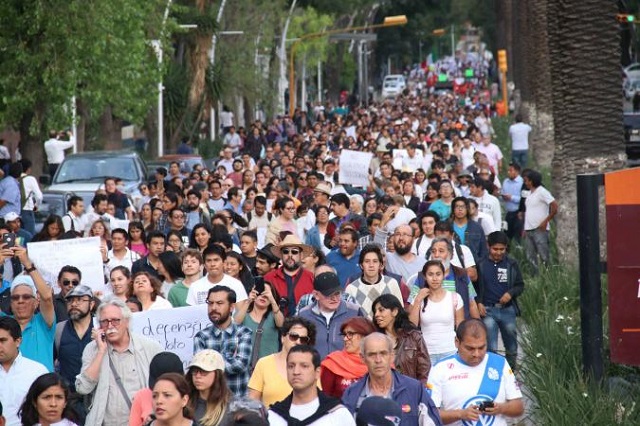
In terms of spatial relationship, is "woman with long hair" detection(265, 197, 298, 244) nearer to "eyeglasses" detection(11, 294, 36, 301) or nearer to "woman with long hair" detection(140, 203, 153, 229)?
"woman with long hair" detection(140, 203, 153, 229)

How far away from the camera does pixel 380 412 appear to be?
7.49 meters

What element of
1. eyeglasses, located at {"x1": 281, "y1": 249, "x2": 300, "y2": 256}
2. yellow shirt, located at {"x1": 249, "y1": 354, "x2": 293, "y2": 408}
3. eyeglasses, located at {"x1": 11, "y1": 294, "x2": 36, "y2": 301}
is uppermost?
eyeglasses, located at {"x1": 281, "y1": 249, "x2": 300, "y2": 256}

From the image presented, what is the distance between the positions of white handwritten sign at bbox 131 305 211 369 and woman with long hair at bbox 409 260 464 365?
1689 millimetres

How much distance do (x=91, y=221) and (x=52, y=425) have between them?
33.2 ft

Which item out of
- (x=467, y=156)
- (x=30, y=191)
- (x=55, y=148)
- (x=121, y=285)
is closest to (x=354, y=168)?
(x=467, y=156)

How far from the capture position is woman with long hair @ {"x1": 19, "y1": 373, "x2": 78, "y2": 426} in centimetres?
834

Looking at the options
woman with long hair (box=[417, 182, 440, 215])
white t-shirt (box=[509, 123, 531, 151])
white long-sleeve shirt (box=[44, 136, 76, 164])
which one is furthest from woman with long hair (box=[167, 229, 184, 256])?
white t-shirt (box=[509, 123, 531, 151])

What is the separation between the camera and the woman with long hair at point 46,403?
8344 mm

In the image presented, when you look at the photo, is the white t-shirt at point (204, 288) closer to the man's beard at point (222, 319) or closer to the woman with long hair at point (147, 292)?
the woman with long hair at point (147, 292)

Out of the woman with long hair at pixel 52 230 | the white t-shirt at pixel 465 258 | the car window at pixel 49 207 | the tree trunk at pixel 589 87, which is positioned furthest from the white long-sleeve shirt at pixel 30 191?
the white t-shirt at pixel 465 258

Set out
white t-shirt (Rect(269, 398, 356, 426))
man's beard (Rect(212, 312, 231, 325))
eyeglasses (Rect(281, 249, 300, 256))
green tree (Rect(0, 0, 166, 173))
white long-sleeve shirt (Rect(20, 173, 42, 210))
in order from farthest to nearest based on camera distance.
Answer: green tree (Rect(0, 0, 166, 173))
white long-sleeve shirt (Rect(20, 173, 42, 210))
eyeglasses (Rect(281, 249, 300, 256))
man's beard (Rect(212, 312, 231, 325))
white t-shirt (Rect(269, 398, 356, 426))

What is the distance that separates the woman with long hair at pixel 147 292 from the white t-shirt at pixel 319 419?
13.0 ft

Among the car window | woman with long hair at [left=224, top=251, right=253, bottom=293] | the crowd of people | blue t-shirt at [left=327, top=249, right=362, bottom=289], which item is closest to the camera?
the crowd of people

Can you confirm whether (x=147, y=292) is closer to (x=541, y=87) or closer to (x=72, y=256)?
(x=72, y=256)
